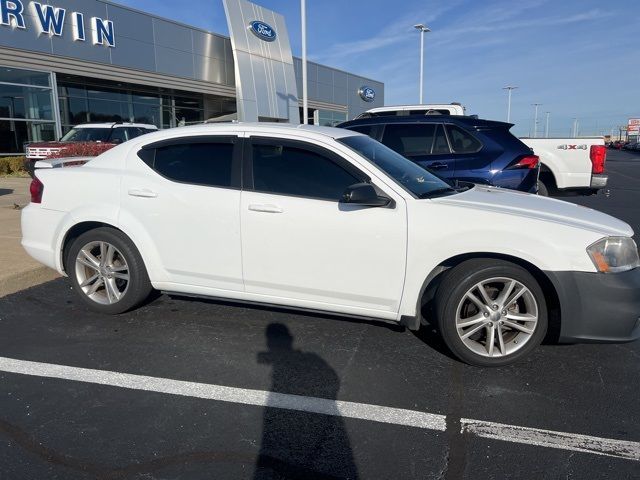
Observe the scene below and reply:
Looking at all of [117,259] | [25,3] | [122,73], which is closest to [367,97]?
[122,73]

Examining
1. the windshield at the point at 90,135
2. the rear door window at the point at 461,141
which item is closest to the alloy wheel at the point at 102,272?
the rear door window at the point at 461,141

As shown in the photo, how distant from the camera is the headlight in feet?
11.0

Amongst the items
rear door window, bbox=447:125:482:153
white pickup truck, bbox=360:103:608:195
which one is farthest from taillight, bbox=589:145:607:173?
rear door window, bbox=447:125:482:153

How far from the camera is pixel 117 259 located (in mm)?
4543

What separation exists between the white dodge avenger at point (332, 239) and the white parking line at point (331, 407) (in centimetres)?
77

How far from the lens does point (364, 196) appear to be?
356 centimetres

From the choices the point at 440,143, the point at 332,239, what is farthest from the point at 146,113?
the point at 332,239

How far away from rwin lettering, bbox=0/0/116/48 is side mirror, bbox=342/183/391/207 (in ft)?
59.4

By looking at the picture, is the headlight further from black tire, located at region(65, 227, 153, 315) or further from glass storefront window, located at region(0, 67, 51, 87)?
Answer: glass storefront window, located at region(0, 67, 51, 87)

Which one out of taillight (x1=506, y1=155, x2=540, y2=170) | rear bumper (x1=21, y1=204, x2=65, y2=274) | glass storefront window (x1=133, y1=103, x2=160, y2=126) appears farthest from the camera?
glass storefront window (x1=133, y1=103, x2=160, y2=126)

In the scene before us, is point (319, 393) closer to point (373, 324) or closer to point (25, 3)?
point (373, 324)

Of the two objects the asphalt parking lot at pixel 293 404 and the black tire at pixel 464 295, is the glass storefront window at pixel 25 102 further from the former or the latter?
the black tire at pixel 464 295

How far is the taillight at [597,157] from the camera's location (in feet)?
28.9

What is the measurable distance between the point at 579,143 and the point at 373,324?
6.74 metres
